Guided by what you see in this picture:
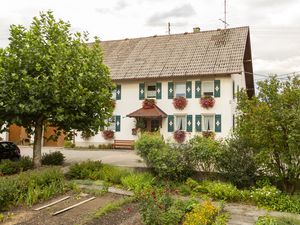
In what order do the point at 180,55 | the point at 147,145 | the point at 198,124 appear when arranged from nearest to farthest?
the point at 147,145
the point at 198,124
the point at 180,55

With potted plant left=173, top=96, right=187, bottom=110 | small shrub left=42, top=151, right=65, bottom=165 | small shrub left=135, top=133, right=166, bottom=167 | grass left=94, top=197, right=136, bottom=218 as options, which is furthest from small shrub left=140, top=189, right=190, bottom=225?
potted plant left=173, top=96, right=187, bottom=110

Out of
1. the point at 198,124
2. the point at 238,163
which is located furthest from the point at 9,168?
the point at 198,124

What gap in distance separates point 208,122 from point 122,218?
1578 cm

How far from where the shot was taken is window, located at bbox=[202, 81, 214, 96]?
76.1ft

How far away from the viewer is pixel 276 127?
9398mm

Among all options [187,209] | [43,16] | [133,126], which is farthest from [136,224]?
[133,126]

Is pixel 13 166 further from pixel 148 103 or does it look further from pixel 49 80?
pixel 148 103

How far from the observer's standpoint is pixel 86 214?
28.2 ft

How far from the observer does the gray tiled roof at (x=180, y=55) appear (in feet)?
75.6

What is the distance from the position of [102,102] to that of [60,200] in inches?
203

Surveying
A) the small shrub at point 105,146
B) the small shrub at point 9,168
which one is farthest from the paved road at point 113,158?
the small shrub at point 9,168

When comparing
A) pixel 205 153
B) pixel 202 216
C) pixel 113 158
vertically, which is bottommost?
pixel 202 216

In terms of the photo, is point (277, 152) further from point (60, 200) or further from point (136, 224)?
point (60, 200)

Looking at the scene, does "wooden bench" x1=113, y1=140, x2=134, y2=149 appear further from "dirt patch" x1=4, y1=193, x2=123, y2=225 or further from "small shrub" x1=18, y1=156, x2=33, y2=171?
"dirt patch" x1=4, y1=193, x2=123, y2=225
